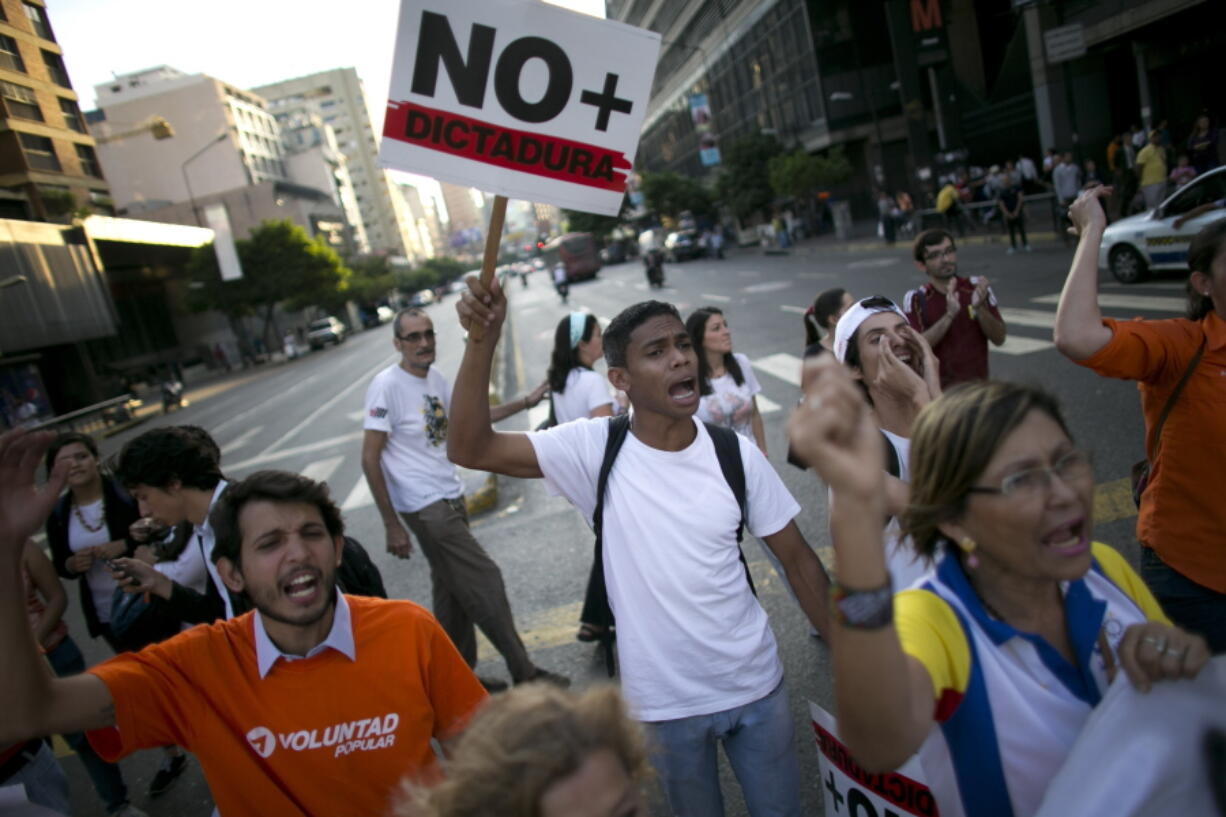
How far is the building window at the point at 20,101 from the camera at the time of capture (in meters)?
2.94

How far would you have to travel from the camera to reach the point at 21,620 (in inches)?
66.5

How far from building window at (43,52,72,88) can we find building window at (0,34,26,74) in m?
0.17

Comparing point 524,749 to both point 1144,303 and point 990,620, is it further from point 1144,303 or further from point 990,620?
point 1144,303

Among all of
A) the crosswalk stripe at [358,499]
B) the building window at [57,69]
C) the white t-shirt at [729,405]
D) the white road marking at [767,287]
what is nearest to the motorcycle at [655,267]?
the white road marking at [767,287]

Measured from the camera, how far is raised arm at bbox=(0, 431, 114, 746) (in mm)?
1665

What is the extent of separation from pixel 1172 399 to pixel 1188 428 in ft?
0.32

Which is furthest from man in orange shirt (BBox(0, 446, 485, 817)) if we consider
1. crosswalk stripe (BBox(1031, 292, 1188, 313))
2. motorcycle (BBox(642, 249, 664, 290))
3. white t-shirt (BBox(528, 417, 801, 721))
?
motorcycle (BBox(642, 249, 664, 290))

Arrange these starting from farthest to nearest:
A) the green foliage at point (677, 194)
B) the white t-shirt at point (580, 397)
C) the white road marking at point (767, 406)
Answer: the green foliage at point (677, 194) < the white road marking at point (767, 406) < the white t-shirt at point (580, 397)

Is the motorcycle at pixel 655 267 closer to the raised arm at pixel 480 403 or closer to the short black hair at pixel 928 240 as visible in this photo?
the short black hair at pixel 928 240

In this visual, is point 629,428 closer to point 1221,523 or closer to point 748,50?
point 1221,523

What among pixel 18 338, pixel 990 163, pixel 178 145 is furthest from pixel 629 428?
pixel 178 145

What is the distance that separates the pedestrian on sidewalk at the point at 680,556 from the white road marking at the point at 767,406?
274 inches

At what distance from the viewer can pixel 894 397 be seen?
8.94 feet

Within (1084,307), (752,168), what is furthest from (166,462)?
(752,168)
